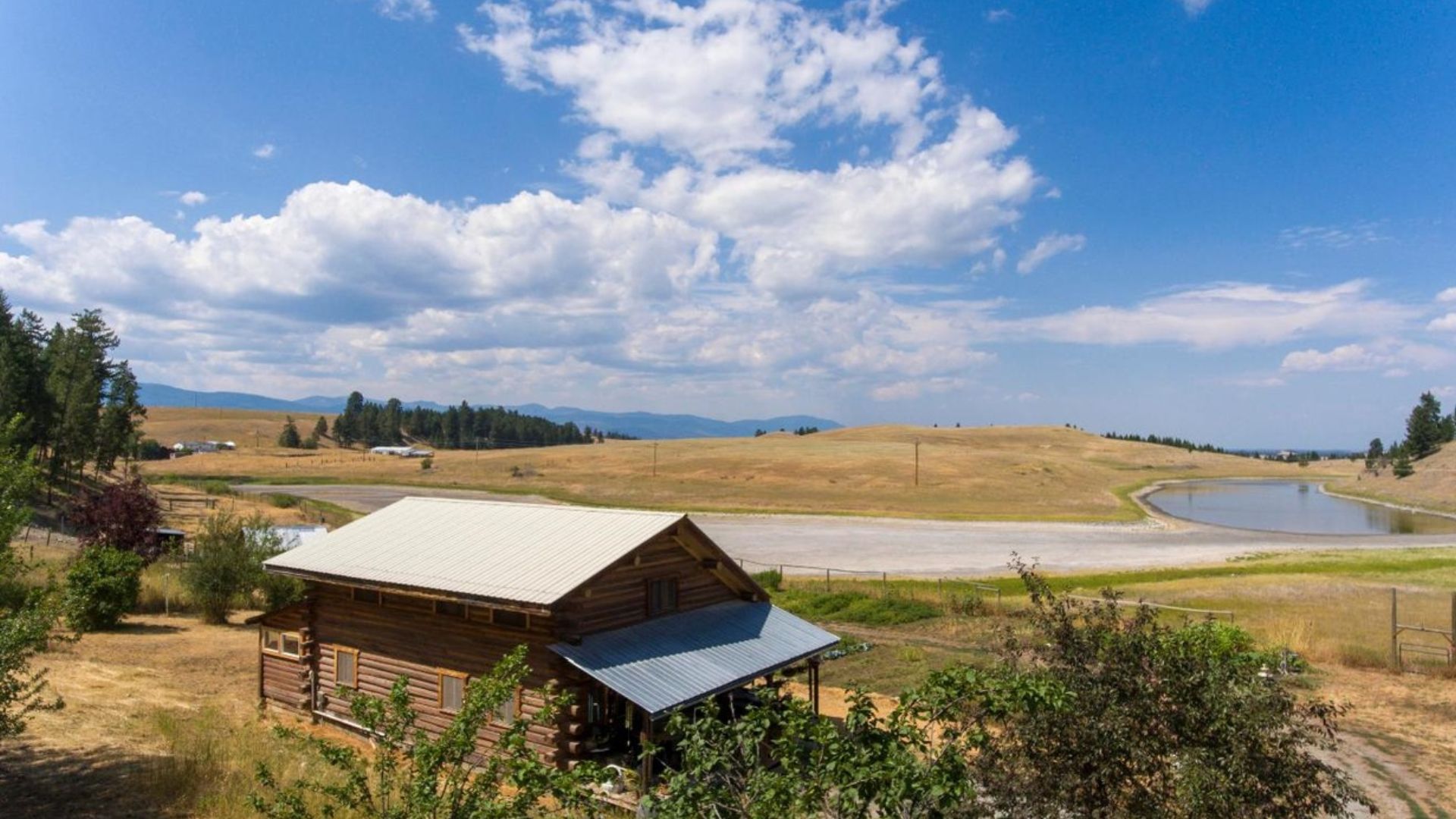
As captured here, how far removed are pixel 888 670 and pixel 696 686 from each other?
38.7ft

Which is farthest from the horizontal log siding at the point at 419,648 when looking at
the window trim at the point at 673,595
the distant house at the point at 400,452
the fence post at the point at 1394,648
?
the distant house at the point at 400,452

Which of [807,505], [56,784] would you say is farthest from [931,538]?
[56,784]

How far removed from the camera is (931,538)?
6844 cm

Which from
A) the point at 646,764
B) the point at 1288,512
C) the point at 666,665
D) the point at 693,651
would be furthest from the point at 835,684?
the point at 1288,512

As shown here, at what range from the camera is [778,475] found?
116m

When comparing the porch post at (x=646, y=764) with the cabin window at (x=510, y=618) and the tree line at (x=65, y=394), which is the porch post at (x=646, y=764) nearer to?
the cabin window at (x=510, y=618)

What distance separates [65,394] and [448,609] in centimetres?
6386

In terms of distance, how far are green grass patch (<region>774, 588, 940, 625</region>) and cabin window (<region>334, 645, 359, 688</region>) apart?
18.4 m

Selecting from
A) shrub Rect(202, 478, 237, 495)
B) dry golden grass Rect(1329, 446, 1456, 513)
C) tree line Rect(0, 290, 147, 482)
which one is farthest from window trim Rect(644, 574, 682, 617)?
dry golden grass Rect(1329, 446, 1456, 513)

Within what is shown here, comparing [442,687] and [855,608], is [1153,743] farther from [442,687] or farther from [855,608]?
[855,608]

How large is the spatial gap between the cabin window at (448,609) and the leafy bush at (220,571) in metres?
16.2

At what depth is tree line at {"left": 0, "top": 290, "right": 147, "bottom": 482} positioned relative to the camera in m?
56.2

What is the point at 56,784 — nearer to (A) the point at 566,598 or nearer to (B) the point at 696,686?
(A) the point at 566,598

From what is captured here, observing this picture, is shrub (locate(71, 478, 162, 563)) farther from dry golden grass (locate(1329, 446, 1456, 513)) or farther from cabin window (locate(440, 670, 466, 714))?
dry golden grass (locate(1329, 446, 1456, 513))
